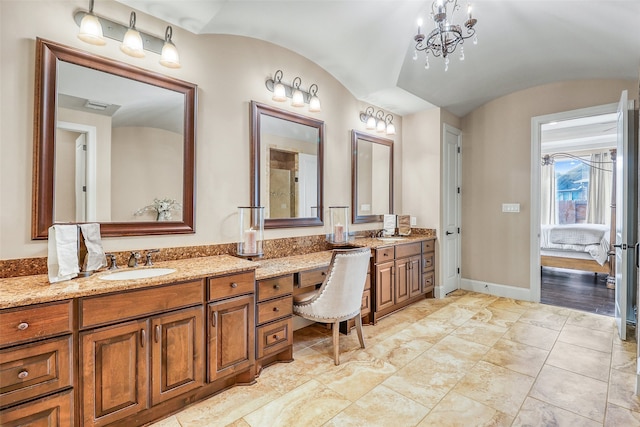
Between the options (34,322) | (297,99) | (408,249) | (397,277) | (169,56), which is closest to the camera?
(34,322)

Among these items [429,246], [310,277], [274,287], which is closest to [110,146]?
[274,287]

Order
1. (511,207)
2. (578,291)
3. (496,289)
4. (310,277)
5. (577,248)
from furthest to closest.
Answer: (577,248), (578,291), (496,289), (511,207), (310,277)

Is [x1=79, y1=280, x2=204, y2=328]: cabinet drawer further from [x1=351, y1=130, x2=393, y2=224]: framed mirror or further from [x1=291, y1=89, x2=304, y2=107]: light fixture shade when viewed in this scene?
[x1=351, y1=130, x2=393, y2=224]: framed mirror

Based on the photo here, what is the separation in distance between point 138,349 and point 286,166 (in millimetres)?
1927

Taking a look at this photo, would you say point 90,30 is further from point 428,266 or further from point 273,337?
point 428,266

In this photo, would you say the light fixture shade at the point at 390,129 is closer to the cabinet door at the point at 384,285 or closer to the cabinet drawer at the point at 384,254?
the cabinet drawer at the point at 384,254

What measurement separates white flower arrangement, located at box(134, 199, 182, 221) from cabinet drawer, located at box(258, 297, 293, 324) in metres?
0.96

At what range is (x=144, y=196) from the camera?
223cm

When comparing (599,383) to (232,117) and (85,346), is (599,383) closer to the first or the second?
(85,346)

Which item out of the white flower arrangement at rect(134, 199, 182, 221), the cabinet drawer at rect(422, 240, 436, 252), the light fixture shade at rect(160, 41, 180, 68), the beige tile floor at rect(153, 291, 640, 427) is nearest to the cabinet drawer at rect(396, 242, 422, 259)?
the cabinet drawer at rect(422, 240, 436, 252)

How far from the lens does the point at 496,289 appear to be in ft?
14.4

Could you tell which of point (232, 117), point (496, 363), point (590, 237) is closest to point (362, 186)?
point (232, 117)

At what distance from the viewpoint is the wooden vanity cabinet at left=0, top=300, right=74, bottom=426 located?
1334mm

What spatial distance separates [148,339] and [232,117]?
5.90 ft
